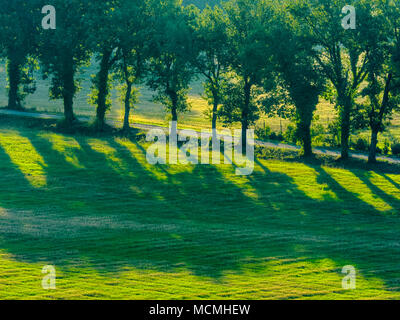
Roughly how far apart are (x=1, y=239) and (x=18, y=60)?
4839cm

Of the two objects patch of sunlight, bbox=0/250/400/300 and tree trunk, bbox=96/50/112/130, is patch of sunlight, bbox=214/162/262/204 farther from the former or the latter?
tree trunk, bbox=96/50/112/130

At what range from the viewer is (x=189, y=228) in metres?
33.3

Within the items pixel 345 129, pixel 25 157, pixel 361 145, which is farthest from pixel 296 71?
pixel 25 157

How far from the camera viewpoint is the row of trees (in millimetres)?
57188

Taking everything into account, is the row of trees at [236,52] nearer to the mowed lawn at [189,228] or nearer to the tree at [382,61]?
the tree at [382,61]

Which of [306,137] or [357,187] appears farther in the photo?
[306,137]

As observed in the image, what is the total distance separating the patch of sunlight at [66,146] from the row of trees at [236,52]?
861 centimetres

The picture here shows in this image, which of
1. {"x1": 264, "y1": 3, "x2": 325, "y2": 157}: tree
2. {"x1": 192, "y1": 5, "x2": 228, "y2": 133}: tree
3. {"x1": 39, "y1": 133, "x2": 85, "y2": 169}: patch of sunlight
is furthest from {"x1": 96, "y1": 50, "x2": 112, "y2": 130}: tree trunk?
{"x1": 264, "y1": 3, "x2": 325, "y2": 157}: tree

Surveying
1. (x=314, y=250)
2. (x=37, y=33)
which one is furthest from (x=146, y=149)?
(x=314, y=250)

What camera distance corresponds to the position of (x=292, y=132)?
6172 cm

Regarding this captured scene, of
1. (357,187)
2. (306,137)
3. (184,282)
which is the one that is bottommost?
(184,282)

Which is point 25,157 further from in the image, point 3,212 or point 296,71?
point 296,71

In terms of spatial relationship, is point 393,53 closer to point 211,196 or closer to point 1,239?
point 211,196

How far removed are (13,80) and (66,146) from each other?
27884 mm
